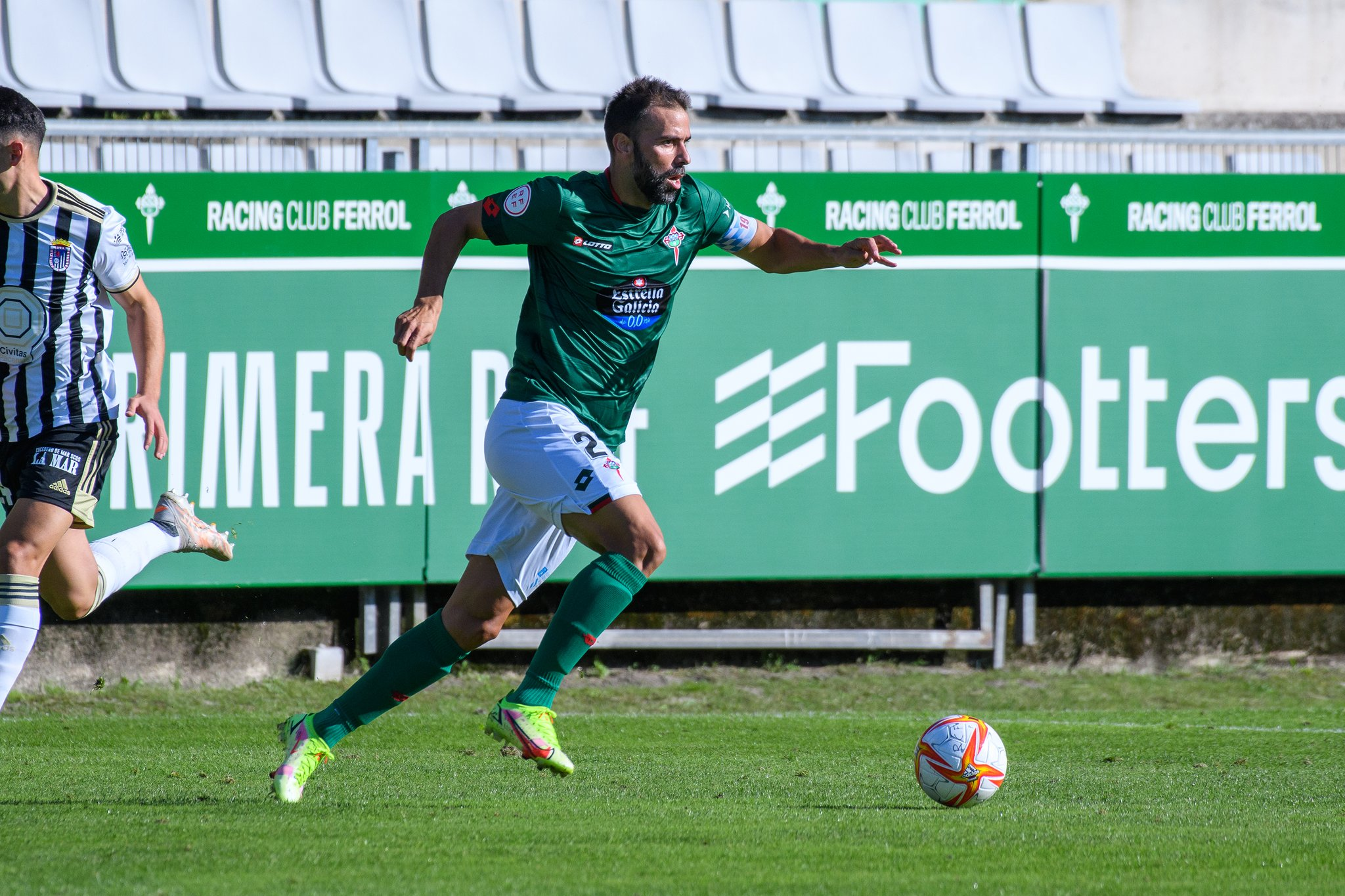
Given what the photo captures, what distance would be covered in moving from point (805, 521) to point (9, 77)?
7305 mm

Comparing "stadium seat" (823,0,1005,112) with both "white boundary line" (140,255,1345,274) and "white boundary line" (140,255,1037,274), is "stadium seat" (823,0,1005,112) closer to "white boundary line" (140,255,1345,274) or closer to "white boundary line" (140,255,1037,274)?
"white boundary line" (140,255,1345,274)

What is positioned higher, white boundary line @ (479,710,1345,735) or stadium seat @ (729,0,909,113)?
stadium seat @ (729,0,909,113)

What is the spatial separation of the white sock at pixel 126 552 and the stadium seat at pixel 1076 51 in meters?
10.5

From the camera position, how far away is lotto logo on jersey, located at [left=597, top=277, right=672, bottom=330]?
17.0 feet

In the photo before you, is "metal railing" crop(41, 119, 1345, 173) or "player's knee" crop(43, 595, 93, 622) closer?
"player's knee" crop(43, 595, 93, 622)

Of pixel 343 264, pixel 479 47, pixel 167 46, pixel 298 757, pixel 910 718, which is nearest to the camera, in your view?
pixel 298 757

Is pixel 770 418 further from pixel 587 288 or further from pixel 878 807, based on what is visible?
pixel 878 807

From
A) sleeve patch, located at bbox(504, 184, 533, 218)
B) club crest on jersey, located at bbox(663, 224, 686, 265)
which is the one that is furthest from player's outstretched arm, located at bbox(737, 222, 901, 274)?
sleeve patch, located at bbox(504, 184, 533, 218)

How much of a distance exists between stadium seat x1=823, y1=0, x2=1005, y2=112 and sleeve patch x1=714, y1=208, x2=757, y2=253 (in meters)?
8.56

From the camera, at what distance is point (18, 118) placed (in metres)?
4.91

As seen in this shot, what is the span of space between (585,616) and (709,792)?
97 centimetres

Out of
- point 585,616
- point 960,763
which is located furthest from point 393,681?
point 960,763

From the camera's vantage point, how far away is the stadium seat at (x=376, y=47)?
13.0m

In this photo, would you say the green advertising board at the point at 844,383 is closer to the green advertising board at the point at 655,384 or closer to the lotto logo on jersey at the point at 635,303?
the green advertising board at the point at 655,384
